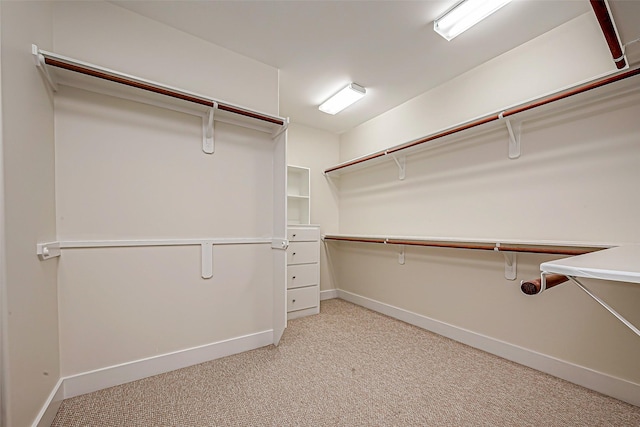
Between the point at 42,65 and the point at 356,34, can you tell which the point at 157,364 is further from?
the point at 356,34

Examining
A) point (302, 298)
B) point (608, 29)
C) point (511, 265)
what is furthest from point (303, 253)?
point (608, 29)

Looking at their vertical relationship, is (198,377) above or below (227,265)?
below

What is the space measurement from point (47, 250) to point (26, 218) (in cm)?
23

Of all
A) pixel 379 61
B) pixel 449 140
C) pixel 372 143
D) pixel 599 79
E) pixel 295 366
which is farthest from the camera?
pixel 372 143

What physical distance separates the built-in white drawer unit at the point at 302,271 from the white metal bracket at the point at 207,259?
1083 millimetres

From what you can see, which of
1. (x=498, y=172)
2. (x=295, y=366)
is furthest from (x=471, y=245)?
(x=295, y=366)

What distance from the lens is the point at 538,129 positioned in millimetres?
1913

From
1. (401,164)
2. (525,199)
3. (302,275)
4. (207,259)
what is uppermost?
(401,164)

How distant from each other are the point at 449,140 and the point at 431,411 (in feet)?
6.75

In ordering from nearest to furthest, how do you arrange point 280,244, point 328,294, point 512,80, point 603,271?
point 603,271
point 512,80
point 280,244
point 328,294

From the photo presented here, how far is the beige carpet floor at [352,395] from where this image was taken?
1.37 m

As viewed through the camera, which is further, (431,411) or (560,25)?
(560,25)

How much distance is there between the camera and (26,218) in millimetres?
1187

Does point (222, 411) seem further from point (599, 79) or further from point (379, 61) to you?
point (599, 79)
